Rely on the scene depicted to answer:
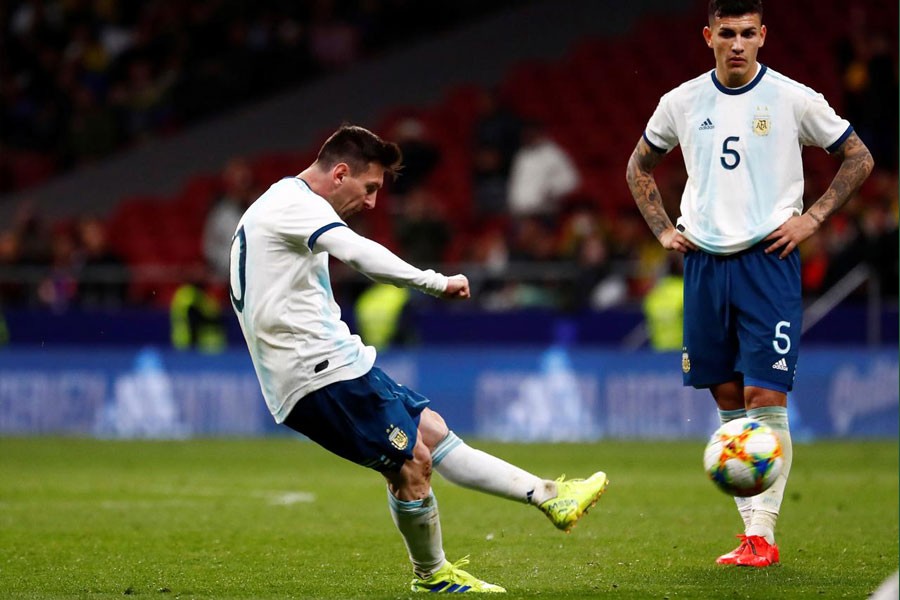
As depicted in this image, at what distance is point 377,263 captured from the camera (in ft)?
19.7

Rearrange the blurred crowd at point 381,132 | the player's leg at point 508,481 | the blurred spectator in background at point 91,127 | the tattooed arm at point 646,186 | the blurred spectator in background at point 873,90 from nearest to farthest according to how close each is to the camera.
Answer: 1. the player's leg at point 508,481
2. the tattooed arm at point 646,186
3. the blurred spectator in background at point 873,90
4. the blurred crowd at point 381,132
5. the blurred spectator in background at point 91,127

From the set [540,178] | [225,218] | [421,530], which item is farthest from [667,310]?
[421,530]

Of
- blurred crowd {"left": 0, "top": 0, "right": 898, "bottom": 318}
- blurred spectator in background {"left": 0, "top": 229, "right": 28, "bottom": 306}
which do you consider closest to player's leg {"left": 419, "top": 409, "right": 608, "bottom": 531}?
blurred crowd {"left": 0, "top": 0, "right": 898, "bottom": 318}

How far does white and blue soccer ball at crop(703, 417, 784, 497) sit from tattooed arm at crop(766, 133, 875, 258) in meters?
1.05

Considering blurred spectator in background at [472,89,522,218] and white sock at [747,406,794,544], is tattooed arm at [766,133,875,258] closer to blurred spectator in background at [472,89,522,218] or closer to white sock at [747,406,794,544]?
white sock at [747,406,794,544]

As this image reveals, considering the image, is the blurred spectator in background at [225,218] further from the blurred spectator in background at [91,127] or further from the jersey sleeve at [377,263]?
the jersey sleeve at [377,263]

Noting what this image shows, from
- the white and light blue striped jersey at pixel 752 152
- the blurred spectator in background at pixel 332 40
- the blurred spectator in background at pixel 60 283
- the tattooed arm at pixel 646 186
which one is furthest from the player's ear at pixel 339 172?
the blurred spectator in background at pixel 332 40

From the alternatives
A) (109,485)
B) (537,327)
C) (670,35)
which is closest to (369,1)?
(670,35)

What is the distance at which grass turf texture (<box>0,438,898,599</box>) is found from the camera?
6.65m

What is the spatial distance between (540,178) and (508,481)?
41.4ft

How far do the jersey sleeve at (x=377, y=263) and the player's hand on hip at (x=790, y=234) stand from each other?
190cm

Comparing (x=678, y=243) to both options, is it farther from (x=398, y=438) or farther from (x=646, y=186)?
(x=398, y=438)

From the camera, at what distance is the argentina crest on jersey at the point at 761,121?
7.15 metres

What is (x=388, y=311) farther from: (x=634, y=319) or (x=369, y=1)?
(x=369, y=1)
